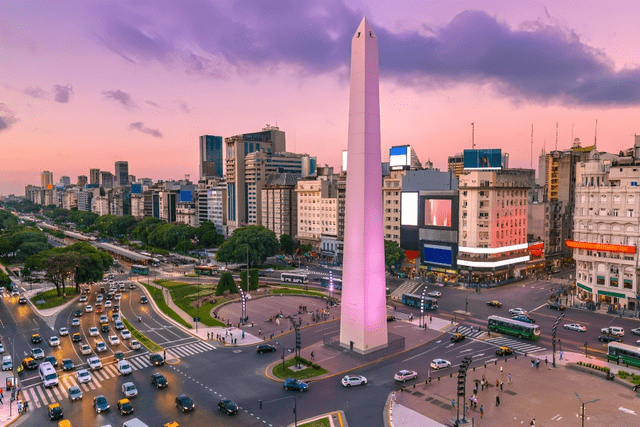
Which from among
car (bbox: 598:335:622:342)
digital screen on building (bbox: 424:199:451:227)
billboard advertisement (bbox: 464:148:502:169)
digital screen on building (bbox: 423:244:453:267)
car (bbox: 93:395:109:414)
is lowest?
car (bbox: 598:335:622:342)

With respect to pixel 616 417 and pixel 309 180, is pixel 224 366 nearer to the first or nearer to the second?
pixel 616 417

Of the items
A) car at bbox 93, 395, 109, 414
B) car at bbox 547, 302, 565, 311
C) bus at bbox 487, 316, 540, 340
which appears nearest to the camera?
car at bbox 93, 395, 109, 414

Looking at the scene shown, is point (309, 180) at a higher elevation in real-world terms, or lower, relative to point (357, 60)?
lower

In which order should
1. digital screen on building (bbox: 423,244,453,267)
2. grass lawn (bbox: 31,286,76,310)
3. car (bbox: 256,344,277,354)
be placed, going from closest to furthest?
car (bbox: 256,344,277,354) → grass lawn (bbox: 31,286,76,310) → digital screen on building (bbox: 423,244,453,267)

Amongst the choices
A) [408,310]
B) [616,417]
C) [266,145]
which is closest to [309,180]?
[266,145]

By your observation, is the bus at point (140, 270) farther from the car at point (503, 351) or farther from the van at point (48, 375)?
the car at point (503, 351)

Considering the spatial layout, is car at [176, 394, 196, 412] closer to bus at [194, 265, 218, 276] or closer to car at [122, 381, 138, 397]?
car at [122, 381, 138, 397]

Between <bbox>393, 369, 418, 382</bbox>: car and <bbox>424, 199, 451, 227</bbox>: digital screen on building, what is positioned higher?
<bbox>424, 199, 451, 227</bbox>: digital screen on building

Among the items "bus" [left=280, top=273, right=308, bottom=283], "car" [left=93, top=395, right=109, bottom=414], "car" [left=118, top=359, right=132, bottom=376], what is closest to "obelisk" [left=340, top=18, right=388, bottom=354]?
"car" [left=118, top=359, right=132, bottom=376]

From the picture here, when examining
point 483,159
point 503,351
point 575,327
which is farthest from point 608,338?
point 483,159
